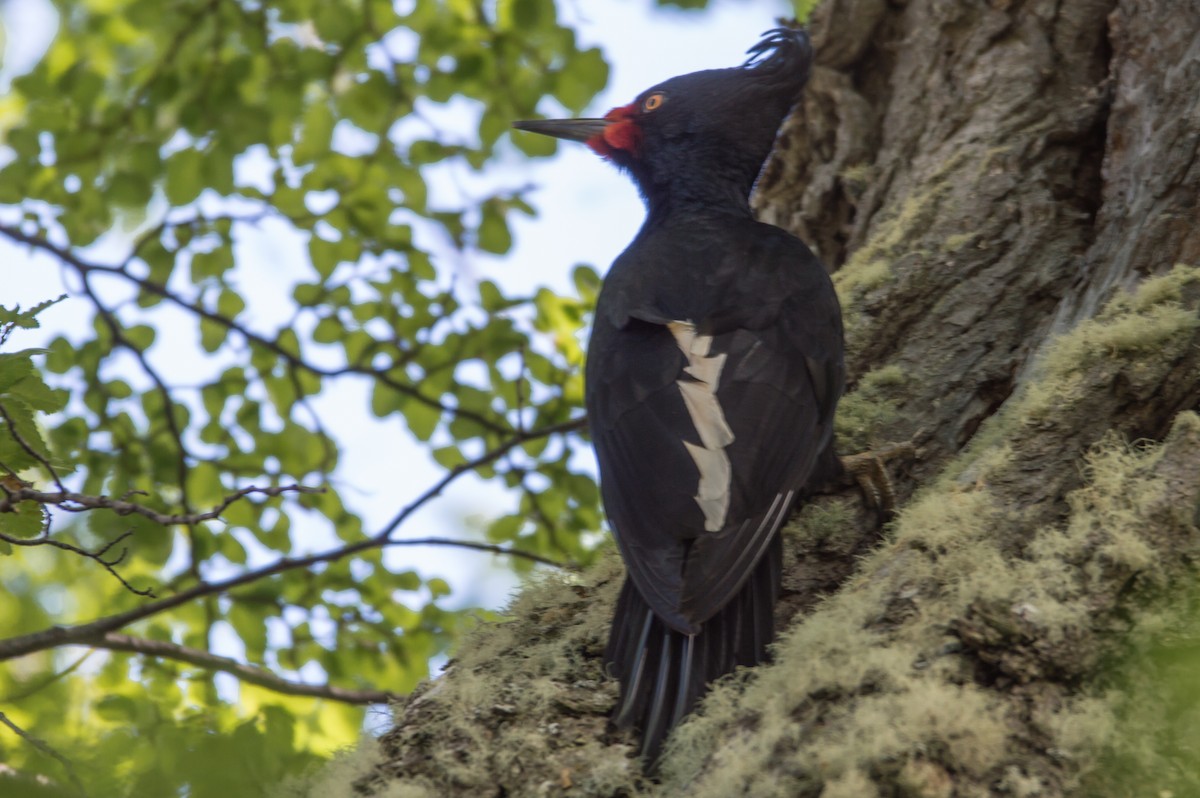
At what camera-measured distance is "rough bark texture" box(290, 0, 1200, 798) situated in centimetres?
162

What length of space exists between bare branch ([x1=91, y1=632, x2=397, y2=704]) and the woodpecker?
1.30 meters

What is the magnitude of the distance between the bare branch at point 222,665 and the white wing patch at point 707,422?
4.50 ft

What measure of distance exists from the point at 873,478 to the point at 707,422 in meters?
0.43

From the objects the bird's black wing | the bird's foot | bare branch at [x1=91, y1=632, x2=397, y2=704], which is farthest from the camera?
bare branch at [x1=91, y1=632, x2=397, y2=704]

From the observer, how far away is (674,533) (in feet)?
7.24

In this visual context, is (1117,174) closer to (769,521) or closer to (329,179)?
(769,521)

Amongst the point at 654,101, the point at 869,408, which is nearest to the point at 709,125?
the point at 654,101

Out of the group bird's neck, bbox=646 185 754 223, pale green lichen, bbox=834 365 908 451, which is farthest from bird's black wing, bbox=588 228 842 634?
bird's neck, bbox=646 185 754 223

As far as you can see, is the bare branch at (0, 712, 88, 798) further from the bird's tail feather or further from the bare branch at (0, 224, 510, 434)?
the bare branch at (0, 224, 510, 434)

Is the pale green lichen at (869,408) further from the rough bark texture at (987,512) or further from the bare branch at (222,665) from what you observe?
the bare branch at (222,665)

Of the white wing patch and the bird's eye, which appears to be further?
the bird's eye

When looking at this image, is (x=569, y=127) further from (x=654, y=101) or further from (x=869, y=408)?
(x=869, y=408)

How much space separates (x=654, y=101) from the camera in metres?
3.90

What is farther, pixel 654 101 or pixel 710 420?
pixel 654 101
